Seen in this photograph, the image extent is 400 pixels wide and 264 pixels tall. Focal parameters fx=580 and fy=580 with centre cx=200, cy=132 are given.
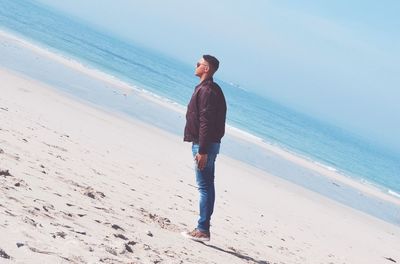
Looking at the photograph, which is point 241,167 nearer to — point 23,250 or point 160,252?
point 160,252

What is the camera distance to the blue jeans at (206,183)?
21.0ft

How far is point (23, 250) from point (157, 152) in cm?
1072

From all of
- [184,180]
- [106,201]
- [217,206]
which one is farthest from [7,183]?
[184,180]

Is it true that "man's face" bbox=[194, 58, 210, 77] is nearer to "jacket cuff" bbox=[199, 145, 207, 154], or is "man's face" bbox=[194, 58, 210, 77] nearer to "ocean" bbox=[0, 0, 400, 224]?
"jacket cuff" bbox=[199, 145, 207, 154]

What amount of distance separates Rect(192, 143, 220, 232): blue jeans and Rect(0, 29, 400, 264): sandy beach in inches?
13.4

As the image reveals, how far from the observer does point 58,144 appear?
10.1 metres

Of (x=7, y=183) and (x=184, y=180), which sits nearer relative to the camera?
(x=7, y=183)

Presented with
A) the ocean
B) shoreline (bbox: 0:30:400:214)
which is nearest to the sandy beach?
the ocean

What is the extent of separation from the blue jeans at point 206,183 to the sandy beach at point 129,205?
1.12ft

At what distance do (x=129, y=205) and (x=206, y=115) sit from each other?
1878 mm

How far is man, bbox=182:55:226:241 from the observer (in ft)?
20.5

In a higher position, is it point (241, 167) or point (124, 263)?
point (124, 263)

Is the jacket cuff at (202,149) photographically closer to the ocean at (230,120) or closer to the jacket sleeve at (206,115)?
the jacket sleeve at (206,115)

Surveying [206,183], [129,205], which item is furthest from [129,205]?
[206,183]
